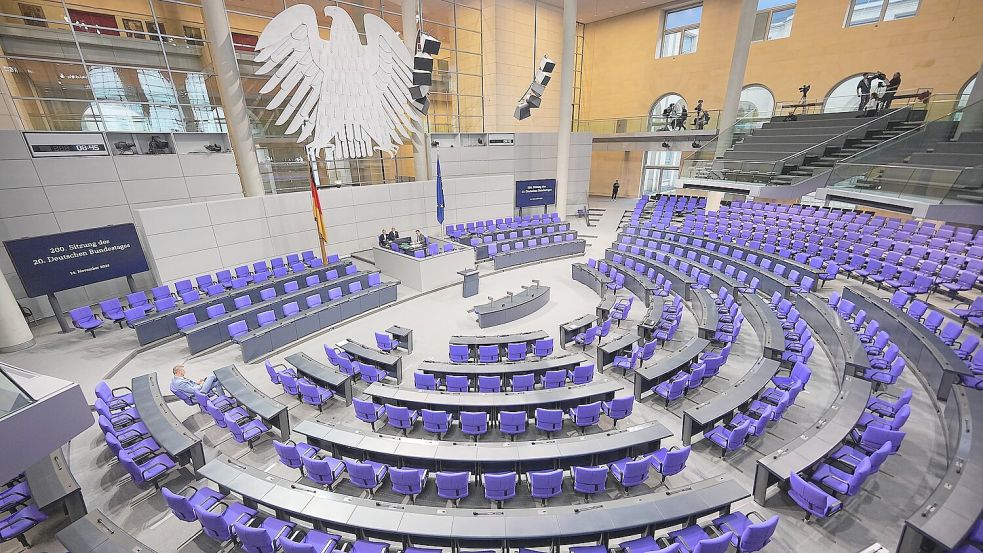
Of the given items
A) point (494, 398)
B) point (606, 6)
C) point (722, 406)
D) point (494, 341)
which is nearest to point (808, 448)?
point (722, 406)

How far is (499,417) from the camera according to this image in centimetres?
682

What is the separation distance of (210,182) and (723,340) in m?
16.8

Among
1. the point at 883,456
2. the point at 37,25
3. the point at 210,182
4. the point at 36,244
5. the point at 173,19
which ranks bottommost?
the point at 883,456

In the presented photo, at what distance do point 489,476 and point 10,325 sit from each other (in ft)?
42.7

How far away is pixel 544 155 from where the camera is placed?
24203mm

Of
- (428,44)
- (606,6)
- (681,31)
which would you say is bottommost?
(428,44)

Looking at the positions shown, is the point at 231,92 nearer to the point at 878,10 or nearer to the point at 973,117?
the point at 973,117

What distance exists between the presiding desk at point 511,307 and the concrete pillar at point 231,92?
10.1 m

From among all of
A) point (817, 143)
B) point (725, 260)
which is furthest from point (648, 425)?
point (817, 143)

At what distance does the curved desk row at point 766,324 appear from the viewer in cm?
834

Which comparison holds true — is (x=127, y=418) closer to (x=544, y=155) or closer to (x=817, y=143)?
(x=544, y=155)

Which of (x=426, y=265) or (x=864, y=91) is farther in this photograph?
(x=864, y=91)

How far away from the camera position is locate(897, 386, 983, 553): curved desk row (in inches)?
166

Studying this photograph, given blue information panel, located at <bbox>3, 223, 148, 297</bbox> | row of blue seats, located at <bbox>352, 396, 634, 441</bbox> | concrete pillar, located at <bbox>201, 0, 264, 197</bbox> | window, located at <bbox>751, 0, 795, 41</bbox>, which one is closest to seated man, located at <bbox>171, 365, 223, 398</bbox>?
row of blue seats, located at <bbox>352, 396, 634, 441</bbox>
